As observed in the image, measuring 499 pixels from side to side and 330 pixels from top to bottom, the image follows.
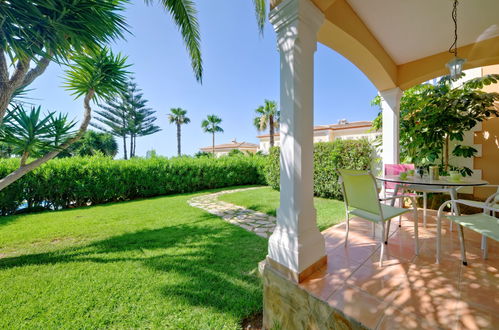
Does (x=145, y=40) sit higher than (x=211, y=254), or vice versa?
(x=145, y=40)

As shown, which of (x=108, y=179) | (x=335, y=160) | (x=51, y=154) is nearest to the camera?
(x=51, y=154)

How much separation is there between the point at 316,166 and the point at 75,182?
771 centimetres

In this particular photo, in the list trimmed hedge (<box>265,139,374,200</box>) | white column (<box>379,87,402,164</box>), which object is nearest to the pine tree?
trimmed hedge (<box>265,139,374,200</box>)

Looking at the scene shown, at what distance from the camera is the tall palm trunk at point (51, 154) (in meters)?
2.67

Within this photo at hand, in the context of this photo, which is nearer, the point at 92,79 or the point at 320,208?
the point at 92,79

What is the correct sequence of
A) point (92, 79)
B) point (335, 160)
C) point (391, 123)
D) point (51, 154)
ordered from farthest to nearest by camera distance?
point (335, 160) < point (391, 123) < point (92, 79) < point (51, 154)

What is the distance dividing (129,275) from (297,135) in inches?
97.6

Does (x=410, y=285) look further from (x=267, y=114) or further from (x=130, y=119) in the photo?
(x=130, y=119)

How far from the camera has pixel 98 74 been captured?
10.4ft

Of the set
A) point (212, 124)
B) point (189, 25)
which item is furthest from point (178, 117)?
point (189, 25)

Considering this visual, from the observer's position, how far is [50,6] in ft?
6.92

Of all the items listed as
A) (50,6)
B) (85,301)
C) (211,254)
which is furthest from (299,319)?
(50,6)

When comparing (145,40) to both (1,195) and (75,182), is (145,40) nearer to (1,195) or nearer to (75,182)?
(75,182)

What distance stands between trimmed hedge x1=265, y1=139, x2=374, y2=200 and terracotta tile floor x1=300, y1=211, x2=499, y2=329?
3629mm
